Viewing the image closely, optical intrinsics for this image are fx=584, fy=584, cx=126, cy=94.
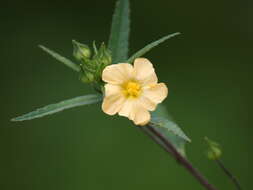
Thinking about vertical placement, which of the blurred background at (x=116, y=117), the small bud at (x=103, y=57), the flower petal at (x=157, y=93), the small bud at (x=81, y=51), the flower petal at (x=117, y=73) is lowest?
the blurred background at (x=116, y=117)

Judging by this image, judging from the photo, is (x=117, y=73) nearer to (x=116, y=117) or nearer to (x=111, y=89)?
(x=111, y=89)

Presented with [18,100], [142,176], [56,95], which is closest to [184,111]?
[142,176]

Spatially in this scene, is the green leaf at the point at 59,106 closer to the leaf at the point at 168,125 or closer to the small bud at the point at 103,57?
the small bud at the point at 103,57

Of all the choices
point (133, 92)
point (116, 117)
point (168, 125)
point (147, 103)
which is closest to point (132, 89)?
point (133, 92)

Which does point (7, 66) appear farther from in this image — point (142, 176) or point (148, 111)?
point (148, 111)

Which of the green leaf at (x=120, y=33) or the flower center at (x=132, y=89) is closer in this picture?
the flower center at (x=132, y=89)

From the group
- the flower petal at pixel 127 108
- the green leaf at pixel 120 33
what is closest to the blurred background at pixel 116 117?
the green leaf at pixel 120 33

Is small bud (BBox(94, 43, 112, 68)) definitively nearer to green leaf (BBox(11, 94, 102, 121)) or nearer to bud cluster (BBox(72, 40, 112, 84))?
bud cluster (BBox(72, 40, 112, 84))

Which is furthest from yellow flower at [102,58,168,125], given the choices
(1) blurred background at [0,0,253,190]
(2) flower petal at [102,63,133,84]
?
(1) blurred background at [0,0,253,190]
